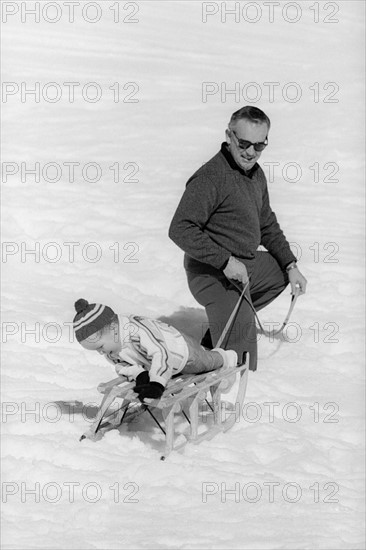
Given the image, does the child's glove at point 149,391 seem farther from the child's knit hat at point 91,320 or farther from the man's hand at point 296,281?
the man's hand at point 296,281

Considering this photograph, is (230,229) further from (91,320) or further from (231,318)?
(91,320)

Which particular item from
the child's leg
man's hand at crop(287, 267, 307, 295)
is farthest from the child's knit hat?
man's hand at crop(287, 267, 307, 295)

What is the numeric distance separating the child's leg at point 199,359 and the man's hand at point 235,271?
53 centimetres

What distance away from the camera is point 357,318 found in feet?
21.9

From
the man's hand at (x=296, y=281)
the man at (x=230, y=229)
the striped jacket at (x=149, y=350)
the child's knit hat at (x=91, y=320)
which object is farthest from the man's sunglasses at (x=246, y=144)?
the child's knit hat at (x=91, y=320)

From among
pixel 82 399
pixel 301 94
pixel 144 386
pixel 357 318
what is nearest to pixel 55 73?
pixel 301 94

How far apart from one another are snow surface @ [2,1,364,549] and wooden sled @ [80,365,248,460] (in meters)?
0.07

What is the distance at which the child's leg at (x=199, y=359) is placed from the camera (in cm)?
478

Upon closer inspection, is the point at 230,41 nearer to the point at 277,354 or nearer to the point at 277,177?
the point at 277,177

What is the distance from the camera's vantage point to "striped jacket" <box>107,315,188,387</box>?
4.54m

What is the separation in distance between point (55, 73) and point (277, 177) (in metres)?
4.35

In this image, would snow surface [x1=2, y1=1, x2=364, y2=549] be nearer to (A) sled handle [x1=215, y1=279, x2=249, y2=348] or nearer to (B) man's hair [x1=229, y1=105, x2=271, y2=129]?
(A) sled handle [x1=215, y1=279, x2=249, y2=348]

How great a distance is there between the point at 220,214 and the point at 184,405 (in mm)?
989

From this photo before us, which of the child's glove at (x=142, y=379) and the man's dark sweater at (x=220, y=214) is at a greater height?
the man's dark sweater at (x=220, y=214)
